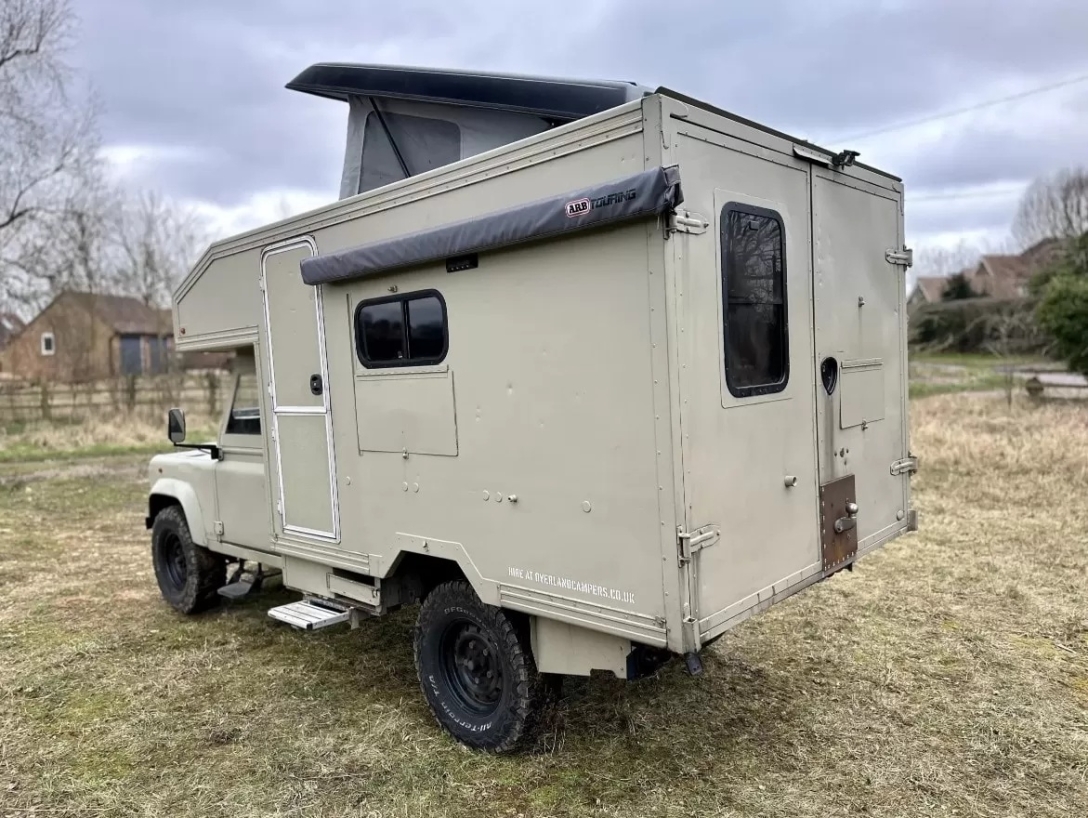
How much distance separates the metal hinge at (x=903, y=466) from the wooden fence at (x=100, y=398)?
1674 cm

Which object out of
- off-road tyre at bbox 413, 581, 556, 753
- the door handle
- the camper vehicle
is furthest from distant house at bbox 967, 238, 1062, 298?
off-road tyre at bbox 413, 581, 556, 753

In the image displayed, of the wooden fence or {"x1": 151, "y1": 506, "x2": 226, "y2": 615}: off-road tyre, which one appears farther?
the wooden fence

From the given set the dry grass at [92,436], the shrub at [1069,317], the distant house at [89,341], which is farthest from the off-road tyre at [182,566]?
the distant house at [89,341]

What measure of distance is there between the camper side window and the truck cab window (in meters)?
3.42

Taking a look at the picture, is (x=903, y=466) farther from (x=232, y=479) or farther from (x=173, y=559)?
(x=173, y=559)

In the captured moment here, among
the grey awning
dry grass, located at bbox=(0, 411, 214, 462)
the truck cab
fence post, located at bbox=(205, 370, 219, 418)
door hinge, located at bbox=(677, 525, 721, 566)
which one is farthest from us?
fence post, located at bbox=(205, 370, 219, 418)

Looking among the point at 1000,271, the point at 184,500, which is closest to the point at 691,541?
the point at 184,500

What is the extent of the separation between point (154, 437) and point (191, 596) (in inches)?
505

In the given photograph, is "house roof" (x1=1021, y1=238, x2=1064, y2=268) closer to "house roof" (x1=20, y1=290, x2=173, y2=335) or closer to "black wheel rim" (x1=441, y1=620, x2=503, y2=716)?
"house roof" (x1=20, y1=290, x2=173, y2=335)

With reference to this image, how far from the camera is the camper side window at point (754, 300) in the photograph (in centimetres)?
323

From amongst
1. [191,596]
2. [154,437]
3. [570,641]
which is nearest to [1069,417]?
[570,641]

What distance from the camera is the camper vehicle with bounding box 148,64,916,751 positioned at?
3.01 metres

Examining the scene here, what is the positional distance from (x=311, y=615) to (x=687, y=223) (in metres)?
3.18

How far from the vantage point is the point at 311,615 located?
453 centimetres
